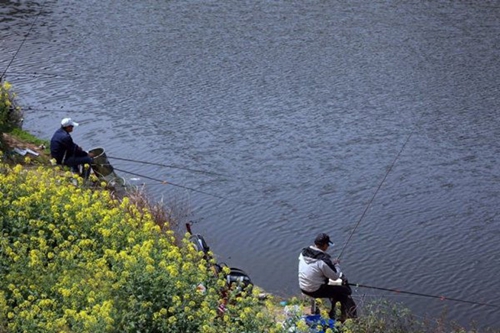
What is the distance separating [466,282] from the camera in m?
12.0

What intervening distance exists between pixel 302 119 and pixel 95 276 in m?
11.5

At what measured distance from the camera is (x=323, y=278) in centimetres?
950

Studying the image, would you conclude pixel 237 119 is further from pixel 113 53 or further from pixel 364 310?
pixel 364 310

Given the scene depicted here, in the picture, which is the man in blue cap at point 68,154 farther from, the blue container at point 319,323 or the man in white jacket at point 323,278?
the blue container at point 319,323

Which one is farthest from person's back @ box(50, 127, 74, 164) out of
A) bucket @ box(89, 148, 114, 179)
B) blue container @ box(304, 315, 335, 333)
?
blue container @ box(304, 315, 335, 333)

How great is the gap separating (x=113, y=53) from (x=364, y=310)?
52.8 ft

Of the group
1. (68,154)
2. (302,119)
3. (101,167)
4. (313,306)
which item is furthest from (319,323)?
(302,119)

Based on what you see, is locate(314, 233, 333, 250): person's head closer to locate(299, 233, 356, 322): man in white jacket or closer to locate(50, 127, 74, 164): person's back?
locate(299, 233, 356, 322): man in white jacket

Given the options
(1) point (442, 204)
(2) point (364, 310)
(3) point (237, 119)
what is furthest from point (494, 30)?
(2) point (364, 310)

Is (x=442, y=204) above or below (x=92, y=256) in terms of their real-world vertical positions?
below

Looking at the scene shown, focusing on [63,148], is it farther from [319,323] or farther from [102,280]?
[319,323]

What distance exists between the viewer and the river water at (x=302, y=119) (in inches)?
509

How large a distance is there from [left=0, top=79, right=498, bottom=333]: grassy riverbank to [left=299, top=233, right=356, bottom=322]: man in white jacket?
304 mm

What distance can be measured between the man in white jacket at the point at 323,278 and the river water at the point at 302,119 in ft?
3.41
